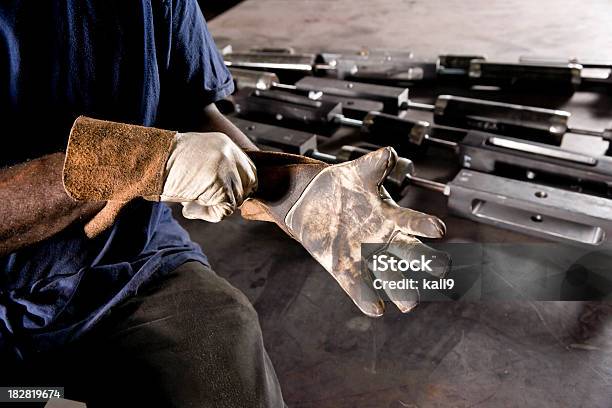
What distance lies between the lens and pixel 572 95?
2.38 meters

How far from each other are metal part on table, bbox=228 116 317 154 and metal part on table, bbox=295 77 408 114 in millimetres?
Result: 419

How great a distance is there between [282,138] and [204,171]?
46.9 inches

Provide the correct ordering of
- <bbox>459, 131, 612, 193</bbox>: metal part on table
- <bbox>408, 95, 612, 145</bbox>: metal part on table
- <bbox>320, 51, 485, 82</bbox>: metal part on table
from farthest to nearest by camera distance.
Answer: <bbox>320, 51, 485, 82</bbox>: metal part on table < <bbox>408, 95, 612, 145</bbox>: metal part on table < <bbox>459, 131, 612, 193</bbox>: metal part on table

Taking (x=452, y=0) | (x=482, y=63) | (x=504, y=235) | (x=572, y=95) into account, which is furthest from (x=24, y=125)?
(x=452, y=0)

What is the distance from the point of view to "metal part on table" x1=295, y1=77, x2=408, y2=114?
2338 millimetres

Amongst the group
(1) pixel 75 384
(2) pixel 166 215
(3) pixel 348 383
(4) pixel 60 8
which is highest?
(4) pixel 60 8

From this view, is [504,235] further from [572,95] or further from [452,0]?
[452,0]

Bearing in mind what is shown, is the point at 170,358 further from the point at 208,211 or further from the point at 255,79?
the point at 255,79

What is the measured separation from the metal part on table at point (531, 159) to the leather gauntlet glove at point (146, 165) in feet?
3.91

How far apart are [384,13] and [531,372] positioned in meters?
2.55

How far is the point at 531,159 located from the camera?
1.79 m

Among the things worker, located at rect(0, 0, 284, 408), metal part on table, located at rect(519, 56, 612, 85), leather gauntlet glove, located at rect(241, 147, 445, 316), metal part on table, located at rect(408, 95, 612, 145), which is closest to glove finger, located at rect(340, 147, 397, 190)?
leather gauntlet glove, located at rect(241, 147, 445, 316)

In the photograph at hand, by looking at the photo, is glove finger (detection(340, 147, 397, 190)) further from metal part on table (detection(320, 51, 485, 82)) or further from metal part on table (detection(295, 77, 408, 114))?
metal part on table (detection(320, 51, 485, 82))

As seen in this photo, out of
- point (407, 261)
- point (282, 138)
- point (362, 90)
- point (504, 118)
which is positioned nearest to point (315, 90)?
point (362, 90)
